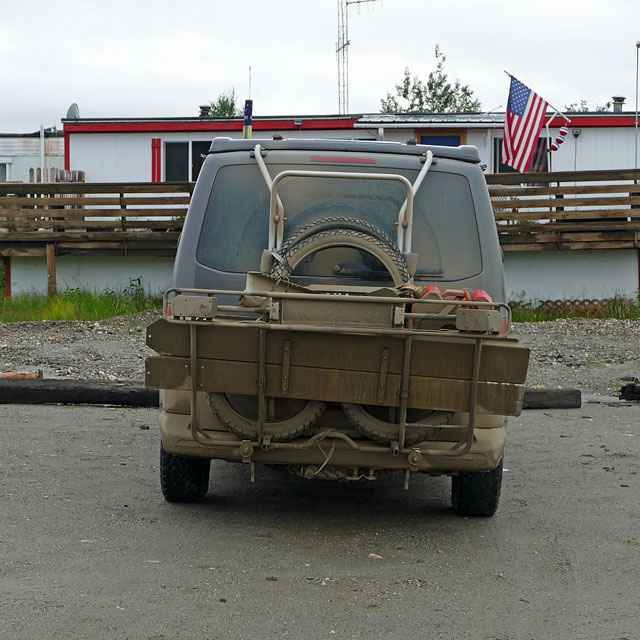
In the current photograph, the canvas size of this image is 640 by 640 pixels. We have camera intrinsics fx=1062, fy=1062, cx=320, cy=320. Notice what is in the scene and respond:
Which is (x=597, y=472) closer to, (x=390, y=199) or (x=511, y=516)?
(x=511, y=516)

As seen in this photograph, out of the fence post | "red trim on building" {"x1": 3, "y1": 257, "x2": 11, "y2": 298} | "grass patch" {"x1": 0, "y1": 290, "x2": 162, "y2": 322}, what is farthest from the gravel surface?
"red trim on building" {"x1": 3, "y1": 257, "x2": 11, "y2": 298}

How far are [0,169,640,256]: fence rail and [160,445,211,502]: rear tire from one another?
43.9 ft

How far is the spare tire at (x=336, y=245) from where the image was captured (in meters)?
5.41

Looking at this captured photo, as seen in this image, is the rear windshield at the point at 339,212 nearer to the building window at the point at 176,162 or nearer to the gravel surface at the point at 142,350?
the gravel surface at the point at 142,350

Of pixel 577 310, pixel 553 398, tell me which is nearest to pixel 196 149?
pixel 577 310

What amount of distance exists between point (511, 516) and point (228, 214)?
2307mm

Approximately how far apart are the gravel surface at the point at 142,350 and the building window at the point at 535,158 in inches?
264

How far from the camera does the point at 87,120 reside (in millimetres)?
22875

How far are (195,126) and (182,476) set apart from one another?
57.6 ft

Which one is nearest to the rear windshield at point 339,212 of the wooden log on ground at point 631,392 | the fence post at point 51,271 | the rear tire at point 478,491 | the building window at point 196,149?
the rear tire at point 478,491

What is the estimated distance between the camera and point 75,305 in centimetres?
1745

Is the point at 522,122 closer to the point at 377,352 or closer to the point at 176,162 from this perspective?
the point at 176,162

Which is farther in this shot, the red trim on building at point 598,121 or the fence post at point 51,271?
the red trim on building at point 598,121

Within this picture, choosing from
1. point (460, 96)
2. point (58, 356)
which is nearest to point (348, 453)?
point (58, 356)
